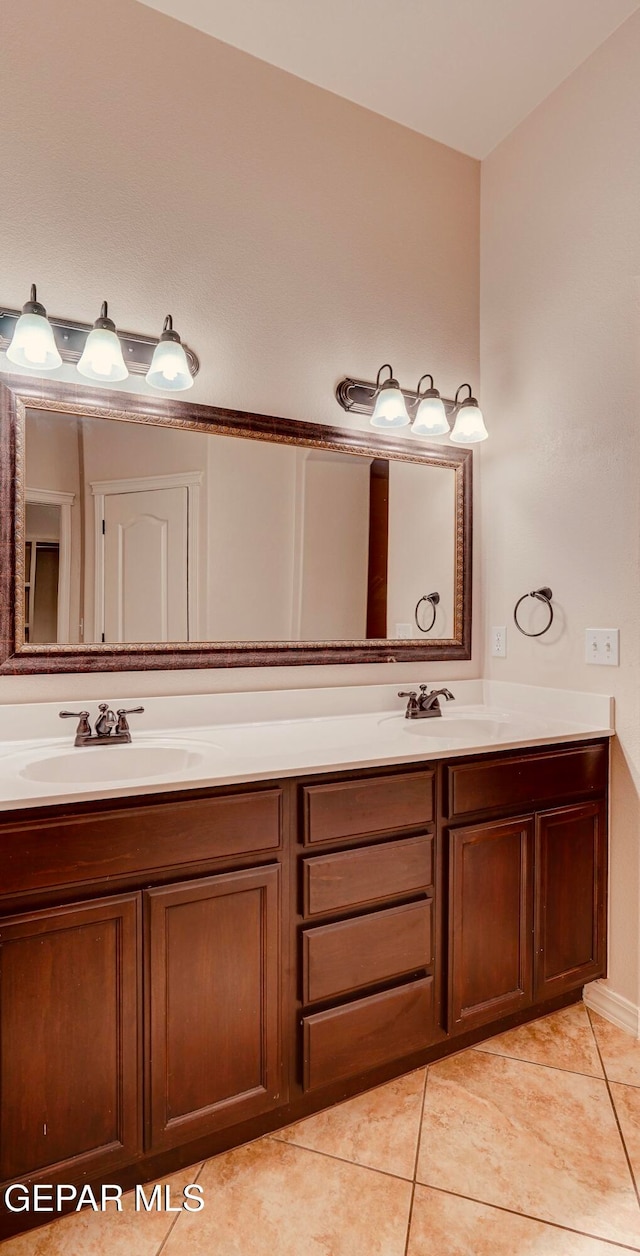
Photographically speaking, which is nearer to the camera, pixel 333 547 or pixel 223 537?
pixel 223 537

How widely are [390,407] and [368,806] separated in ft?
4.36

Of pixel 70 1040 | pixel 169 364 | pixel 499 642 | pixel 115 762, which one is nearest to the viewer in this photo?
pixel 70 1040

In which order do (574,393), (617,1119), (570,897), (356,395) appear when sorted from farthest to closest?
(356,395) → (574,393) → (570,897) → (617,1119)

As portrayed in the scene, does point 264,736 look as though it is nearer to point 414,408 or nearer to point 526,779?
point 526,779

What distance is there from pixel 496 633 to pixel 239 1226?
1.84 metres

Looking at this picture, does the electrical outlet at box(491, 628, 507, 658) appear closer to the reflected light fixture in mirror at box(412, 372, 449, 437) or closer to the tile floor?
the reflected light fixture in mirror at box(412, 372, 449, 437)

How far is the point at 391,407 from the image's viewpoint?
216 cm

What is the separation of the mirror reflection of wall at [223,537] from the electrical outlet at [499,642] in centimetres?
18

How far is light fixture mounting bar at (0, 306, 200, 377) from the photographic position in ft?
5.51

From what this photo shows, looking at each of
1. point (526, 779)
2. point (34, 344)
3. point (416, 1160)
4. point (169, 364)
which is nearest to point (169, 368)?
point (169, 364)

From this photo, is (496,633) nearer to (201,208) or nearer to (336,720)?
(336,720)

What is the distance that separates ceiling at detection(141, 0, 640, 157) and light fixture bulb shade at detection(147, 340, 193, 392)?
1026 millimetres

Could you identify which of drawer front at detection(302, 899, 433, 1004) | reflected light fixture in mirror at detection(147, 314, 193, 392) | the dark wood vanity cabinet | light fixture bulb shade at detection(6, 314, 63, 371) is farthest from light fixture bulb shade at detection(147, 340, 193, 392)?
drawer front at detection(302, 899, 433, 1004)

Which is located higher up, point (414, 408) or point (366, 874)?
point (414, 408)
